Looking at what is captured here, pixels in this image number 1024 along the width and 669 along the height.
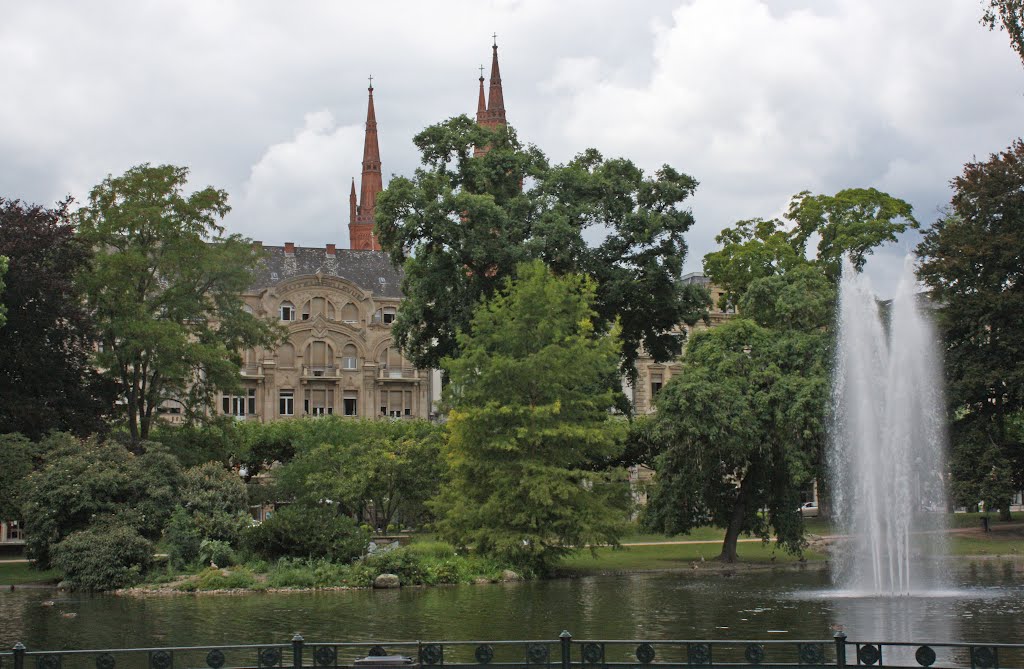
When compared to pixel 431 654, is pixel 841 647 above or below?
above

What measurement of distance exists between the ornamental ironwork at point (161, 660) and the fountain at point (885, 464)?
2332cm

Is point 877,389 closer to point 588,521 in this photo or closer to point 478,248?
point 588,521

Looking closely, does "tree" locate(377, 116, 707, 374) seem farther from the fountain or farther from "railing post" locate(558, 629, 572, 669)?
"railing post" locate(558, 629, 572, 669)

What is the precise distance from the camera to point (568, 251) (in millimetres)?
49406

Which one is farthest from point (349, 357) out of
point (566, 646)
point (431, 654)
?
point (566, 646)

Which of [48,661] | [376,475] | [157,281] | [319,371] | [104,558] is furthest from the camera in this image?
[319,371]

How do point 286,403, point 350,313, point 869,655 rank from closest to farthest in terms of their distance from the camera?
point 869,655
point 286,403
point 350,313

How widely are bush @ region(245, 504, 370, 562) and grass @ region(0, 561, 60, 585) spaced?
7.65 metres

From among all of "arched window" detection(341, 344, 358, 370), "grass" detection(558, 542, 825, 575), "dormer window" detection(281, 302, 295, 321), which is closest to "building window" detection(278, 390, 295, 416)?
"arched window" detection(341, 344, 358, 370)

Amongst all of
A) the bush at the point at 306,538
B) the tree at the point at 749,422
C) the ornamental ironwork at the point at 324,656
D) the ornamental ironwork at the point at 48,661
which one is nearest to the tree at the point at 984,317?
the tree at the point at 749,422

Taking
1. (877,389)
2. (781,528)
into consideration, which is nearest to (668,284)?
(781,528)

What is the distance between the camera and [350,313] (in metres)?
89.9

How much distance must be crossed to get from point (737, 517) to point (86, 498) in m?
23.8

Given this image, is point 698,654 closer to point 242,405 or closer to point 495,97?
point 242,405
